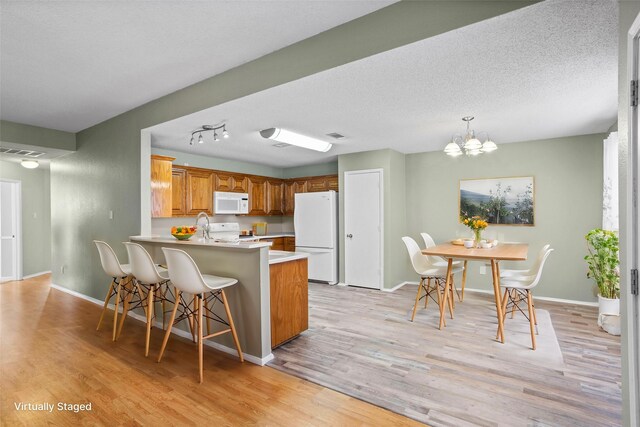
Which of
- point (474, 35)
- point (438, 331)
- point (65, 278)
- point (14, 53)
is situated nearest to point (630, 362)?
point (474, 35)

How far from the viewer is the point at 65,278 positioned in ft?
17.3

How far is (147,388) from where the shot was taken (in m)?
2.32

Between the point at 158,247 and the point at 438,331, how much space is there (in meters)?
3.27

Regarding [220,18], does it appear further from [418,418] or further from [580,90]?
[580,90]

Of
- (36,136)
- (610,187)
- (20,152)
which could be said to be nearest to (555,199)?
(610,187)

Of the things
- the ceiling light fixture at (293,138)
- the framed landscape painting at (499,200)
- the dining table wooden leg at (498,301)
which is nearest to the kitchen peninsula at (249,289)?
the ceiling light fixture at (293,138)

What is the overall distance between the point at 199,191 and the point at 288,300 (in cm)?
312

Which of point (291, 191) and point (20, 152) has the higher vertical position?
point (20, 152)

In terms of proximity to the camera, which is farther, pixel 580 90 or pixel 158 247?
pixel 158 247

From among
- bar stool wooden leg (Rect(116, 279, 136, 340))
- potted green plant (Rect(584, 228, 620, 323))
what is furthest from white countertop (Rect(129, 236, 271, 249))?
potted green plant (Rect(584, 228, 620, 323))

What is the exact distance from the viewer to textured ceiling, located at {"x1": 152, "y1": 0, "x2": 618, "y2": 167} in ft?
6.13

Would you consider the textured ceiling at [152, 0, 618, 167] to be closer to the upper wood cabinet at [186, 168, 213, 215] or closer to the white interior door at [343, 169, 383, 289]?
the upper wood cabinet at [186, 168, 213, 215]

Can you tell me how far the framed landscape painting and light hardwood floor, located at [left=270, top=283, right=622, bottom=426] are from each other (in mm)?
1439

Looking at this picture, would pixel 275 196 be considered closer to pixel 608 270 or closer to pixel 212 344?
pixel 212 344
